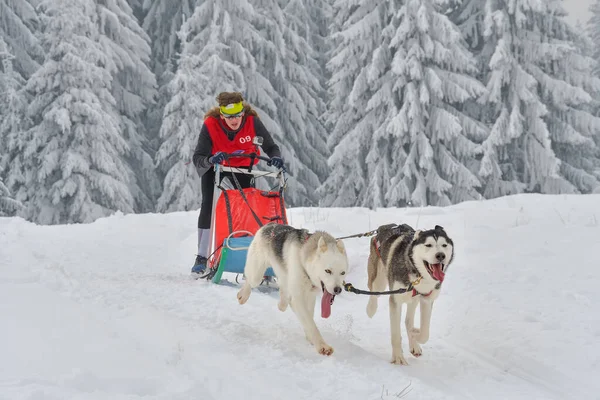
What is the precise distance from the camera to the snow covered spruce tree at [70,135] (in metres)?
17.0

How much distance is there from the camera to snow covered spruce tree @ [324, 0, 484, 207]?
15820 mm

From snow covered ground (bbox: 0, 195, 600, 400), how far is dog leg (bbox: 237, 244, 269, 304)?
15 cm

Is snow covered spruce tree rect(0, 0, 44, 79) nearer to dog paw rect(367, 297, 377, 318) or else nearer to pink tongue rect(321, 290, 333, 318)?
dog paw rect(367, 297, 377, 318)

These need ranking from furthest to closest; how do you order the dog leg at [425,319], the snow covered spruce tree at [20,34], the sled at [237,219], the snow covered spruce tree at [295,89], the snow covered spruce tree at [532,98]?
the snow covered spruce tree at [295,89]
the snow covered spruce tree at [20,34]
the snow covered spruce tree at [532,98]
the sled at [237,219]
the dog leg at [425,319]

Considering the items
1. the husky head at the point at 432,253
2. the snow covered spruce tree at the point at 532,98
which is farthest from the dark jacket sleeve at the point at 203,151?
the snow covered spruce tree at the point at 532,98

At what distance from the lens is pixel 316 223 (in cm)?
836

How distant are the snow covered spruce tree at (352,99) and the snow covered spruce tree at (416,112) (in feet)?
0.25

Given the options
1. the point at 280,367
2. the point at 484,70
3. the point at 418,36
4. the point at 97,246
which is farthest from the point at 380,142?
the point at 280,367

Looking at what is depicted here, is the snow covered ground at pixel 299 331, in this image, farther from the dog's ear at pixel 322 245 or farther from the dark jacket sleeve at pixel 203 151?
the dark jacket sleeve at pixel 203 151

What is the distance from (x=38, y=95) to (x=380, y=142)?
12028 mm

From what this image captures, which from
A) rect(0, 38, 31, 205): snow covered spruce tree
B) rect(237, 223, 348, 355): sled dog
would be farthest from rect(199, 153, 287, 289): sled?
rect(0, 38, 31, 205): snow covered spruce tree

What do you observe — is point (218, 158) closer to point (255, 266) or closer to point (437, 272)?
point (255, 266)

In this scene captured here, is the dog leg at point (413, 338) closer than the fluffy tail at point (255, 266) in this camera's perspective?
Yes

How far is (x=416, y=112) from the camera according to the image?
15750 millimetres
